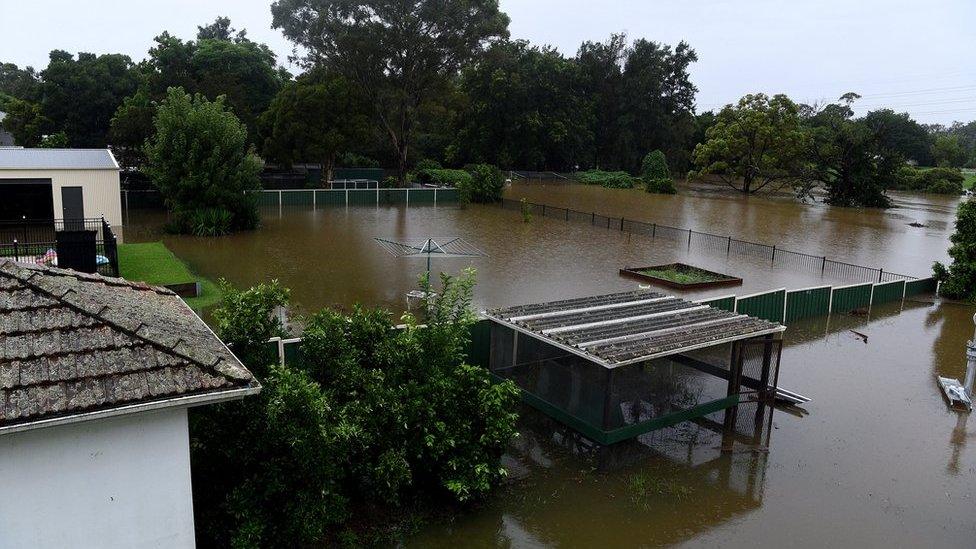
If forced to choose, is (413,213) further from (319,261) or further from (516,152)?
(516,152)

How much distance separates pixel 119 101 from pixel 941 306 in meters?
45.5

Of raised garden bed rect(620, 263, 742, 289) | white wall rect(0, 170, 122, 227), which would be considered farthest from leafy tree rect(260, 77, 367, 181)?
raised garden bed rect(620, 263, 742, 289)

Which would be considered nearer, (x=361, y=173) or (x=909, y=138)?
(x=361, y=173)

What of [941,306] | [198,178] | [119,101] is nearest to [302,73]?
[119,101]

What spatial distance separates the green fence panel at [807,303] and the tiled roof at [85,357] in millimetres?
16053

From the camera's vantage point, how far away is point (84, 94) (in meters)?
44.1

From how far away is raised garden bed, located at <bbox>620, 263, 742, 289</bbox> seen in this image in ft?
76.2

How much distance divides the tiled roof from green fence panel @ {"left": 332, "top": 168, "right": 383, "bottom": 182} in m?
51.5

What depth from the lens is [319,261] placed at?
2436 cm

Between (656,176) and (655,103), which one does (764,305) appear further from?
(655,103)

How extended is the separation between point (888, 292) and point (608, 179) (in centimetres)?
4687

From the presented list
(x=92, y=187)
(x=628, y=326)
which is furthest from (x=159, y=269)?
(x=628, y=326)

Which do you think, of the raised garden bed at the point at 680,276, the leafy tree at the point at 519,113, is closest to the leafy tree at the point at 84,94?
the leafy tree at the point at 519,113

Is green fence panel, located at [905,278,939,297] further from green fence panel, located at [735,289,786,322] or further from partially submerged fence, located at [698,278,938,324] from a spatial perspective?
green fence panel, located at [735,289,786,322]
